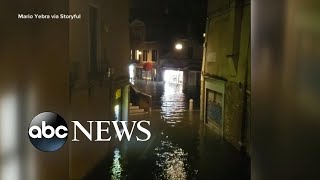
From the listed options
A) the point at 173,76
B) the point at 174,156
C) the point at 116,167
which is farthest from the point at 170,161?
the point at 173,76

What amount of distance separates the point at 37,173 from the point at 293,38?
998 millimetres

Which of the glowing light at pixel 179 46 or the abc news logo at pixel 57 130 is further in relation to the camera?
the glowing light at pixel 179 46

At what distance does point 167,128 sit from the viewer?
1.27 metres

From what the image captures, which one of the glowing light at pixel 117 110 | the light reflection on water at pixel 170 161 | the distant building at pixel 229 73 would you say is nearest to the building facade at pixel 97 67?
the glowing light at pixel 117 110

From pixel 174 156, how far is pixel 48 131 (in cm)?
43

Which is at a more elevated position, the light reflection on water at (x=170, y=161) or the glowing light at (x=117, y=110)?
the glowing light at (x=117, y=110)

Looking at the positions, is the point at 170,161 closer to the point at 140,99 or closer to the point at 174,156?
the point at 174,156

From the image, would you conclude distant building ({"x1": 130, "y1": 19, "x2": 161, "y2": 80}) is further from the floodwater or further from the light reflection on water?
the light reflection on water

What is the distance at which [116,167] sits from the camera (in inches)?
47.9

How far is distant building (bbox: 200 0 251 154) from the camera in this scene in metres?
1.24

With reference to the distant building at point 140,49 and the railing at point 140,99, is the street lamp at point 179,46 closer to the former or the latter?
the distant building at point 140,49

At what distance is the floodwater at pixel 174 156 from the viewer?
1213mm

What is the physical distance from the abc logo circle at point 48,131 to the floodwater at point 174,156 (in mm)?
151

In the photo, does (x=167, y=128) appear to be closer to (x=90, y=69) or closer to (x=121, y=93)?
(x=121, y=93)
